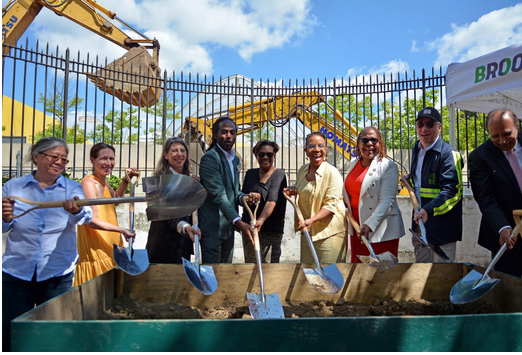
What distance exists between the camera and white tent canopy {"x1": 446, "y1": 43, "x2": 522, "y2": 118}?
3.97m

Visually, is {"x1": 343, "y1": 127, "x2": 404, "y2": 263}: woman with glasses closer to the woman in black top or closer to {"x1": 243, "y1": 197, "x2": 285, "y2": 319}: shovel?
A: {"x1": 243, "y1": 197, "x2": 285, "y2": 319}: shovel

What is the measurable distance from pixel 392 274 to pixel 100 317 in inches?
76.3

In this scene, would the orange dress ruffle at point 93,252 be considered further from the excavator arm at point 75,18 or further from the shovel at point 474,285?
the excavator arm at point 75,18

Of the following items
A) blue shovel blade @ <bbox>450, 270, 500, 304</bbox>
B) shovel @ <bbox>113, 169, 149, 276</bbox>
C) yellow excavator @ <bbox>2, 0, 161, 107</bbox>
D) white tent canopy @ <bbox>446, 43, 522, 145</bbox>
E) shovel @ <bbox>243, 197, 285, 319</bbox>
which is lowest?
shovel @ <bbox>243, 197, 285, 319</bbox>

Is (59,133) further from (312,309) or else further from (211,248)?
(312,309)

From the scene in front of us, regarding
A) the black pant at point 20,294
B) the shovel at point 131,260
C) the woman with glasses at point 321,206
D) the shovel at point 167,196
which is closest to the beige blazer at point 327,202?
the woman with glasses at point 321,206

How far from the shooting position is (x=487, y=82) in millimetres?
4242

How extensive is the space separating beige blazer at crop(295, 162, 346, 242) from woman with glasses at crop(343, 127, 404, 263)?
0.16m

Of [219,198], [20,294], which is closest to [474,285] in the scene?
[219,198]

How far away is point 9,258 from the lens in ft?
7.27

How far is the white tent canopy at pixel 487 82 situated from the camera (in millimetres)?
3971

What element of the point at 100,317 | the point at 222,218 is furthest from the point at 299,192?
the point at 100,317

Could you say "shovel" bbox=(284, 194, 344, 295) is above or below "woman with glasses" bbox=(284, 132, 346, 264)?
below

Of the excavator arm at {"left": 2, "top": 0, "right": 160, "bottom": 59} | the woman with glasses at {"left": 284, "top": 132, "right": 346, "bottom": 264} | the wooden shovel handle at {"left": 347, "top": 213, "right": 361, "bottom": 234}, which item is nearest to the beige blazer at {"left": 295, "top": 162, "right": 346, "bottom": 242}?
the woman with glasses at {"left": 284, "top": 132, "right": 346, "bottom": 264}
